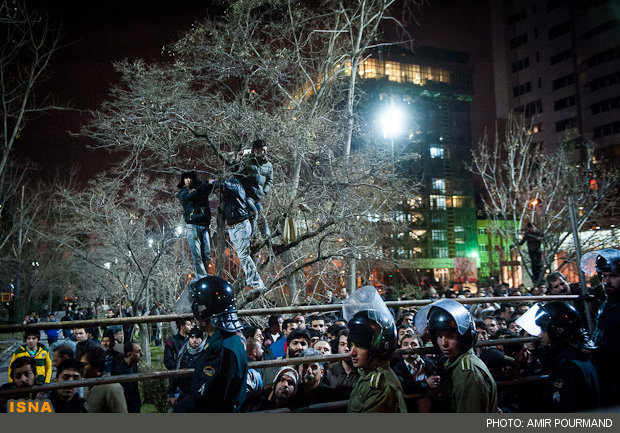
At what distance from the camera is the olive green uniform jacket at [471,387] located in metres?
3.19

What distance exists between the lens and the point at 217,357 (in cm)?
297

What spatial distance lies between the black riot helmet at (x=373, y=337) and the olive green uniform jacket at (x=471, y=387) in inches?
22.3

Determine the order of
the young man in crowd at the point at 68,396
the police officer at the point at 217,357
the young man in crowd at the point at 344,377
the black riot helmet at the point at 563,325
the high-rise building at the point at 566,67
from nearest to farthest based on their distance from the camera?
1. the police officer at the point at 217,357
2. the black riot helmet at the point at 563,325
3. the young man in crowd at the point at 68,396
4. the young man in crowd at the point at 344,377
5. the high-rise building at the point at 566,67

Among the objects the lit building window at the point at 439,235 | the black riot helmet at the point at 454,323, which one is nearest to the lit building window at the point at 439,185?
the lit building window at the point at 439,235

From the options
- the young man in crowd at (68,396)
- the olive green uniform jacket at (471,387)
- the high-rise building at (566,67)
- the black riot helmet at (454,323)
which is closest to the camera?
the olive green uniform jacket at (471,387)

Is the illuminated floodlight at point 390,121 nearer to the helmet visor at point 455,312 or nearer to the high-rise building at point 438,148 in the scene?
the helmet visor at point 455,312

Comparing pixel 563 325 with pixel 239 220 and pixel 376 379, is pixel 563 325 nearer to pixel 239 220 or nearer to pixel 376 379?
pixel 376 379

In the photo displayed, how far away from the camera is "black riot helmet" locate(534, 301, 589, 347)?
12.4ft

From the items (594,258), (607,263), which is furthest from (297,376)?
(594,258)
